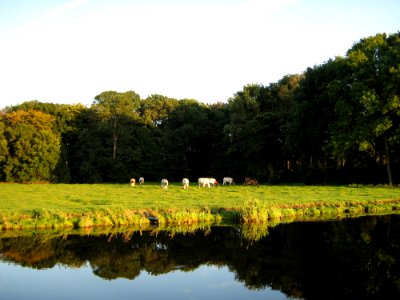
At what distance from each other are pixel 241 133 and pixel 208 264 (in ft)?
154

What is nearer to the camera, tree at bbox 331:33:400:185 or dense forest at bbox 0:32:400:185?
tree at bbox 331:33:400:185

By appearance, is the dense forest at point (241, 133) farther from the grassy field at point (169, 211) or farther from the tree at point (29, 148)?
the grassy field at point (169, 211)

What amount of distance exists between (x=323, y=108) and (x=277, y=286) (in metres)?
40.7

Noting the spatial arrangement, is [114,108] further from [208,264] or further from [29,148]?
[208,264]

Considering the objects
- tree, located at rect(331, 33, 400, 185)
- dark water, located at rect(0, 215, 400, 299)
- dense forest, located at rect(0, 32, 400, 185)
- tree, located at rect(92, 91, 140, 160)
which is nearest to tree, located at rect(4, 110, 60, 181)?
dense forest, located at rect(0, 32, 400, 185)

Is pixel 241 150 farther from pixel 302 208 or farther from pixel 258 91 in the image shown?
pixel 302 208


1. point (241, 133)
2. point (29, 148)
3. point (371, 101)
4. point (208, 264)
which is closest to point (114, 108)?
point (29, 148)

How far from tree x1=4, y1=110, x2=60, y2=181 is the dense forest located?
153 millimetres

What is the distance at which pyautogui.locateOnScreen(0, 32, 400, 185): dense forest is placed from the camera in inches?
1757

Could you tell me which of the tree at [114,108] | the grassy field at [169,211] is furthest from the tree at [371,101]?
the tree at [114,108]

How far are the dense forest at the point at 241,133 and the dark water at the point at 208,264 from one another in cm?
2487

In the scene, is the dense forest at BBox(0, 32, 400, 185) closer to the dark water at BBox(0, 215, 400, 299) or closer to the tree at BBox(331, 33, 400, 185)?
the tree at BBox(331, 33, 400, 185)

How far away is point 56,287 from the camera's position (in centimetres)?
1364

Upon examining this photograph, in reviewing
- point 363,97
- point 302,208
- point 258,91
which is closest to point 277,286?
point 302,208
